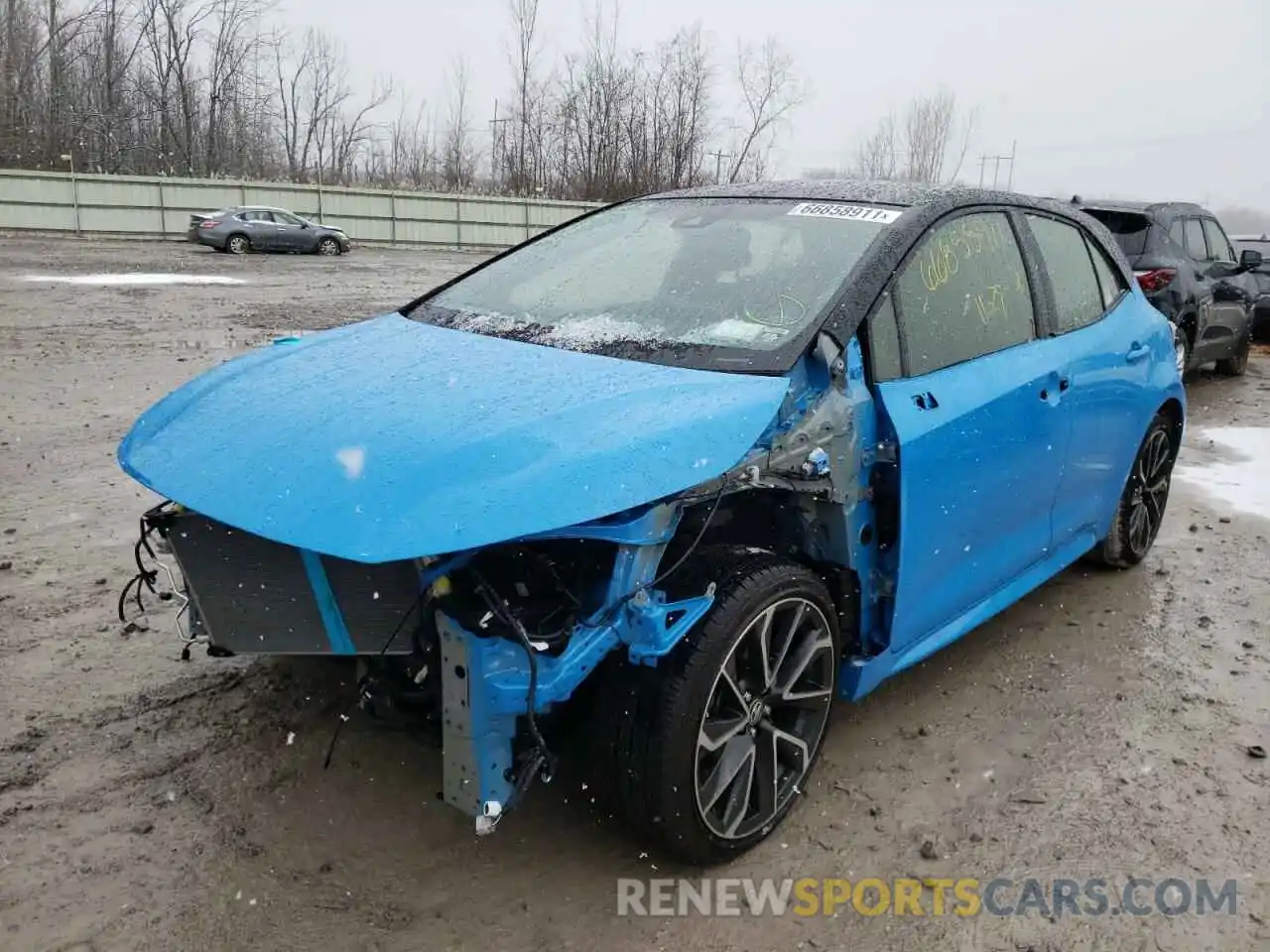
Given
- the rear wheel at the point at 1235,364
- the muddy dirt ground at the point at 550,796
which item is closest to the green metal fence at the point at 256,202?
the rear wheel at the point at 1235,364

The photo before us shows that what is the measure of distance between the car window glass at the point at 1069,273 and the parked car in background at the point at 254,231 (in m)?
26.4

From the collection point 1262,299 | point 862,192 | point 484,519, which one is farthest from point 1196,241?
point 484,519

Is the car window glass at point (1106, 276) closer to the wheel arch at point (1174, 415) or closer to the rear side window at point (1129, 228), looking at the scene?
the wheel arch at point (1174, 415)

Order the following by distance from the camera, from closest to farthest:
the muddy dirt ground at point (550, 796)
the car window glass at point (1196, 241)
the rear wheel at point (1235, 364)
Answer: the muddy dirt ground at point (550, 796) → the car window glass at point (1196, 241) → the rear wheel at point (1235, 364)

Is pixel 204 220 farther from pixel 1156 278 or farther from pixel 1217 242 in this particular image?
pixel 1156 278

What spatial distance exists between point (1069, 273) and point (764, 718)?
7.76 ft

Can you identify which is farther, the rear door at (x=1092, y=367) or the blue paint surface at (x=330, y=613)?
the rear door at (x=1092, y=367)

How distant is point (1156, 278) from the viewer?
856 centimetres

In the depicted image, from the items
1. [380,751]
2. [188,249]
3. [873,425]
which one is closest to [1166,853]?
[873,425]

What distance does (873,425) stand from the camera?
2.88 m

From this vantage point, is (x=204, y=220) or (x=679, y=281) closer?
(x=679, y=281)

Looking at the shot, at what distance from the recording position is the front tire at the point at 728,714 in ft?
8.04

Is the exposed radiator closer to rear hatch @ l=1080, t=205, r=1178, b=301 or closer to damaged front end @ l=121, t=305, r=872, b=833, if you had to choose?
damaged front end @ l=121, t=305, r=872, b=833

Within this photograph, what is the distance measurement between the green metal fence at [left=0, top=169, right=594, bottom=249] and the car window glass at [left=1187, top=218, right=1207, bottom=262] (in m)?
25.2
